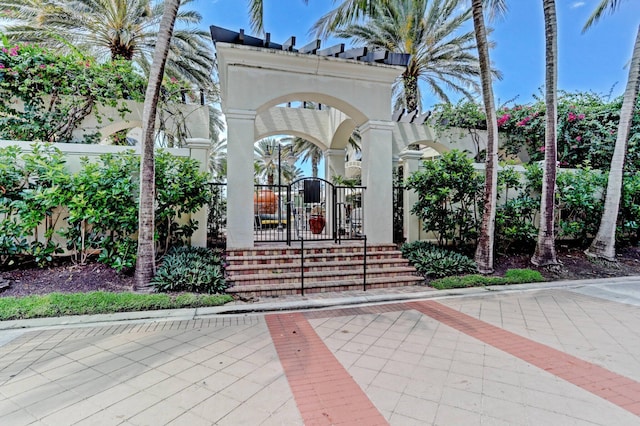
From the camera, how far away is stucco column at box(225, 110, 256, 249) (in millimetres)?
6761

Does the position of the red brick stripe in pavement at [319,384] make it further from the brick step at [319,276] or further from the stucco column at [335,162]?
the stucco column at [335,162]

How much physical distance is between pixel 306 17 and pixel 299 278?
7.00m

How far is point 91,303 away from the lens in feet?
15.4

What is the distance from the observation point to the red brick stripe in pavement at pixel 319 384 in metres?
2.35

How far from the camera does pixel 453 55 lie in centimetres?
1242

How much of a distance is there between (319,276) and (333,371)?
317 cm

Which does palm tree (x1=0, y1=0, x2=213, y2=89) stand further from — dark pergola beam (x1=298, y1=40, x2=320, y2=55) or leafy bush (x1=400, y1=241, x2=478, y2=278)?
leafy bush (x1=400, y1=241, x2=478, y2=278)

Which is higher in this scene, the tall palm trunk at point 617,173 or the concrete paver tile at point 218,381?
the tall palm trunk at point 617,173

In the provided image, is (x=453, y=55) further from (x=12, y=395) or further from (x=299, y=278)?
(x=12, y=395)

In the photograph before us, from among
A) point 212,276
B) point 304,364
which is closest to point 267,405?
point 304,364

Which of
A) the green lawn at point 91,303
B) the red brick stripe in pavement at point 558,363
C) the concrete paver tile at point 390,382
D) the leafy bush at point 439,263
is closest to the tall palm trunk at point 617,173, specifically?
the leafy bush at point 439,263

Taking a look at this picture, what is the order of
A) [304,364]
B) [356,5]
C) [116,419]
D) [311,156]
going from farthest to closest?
[311,156] → [356,5] → [304,364] → [116,419]

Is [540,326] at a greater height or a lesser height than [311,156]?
lesser

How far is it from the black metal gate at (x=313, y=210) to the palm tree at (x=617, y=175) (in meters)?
5.90
